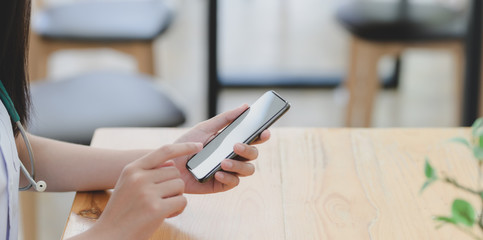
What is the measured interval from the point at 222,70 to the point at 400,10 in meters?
0.81

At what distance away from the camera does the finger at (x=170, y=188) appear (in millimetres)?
727

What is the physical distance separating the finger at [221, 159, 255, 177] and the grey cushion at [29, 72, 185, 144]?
78 centimetres

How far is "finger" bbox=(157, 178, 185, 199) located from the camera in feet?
2.38

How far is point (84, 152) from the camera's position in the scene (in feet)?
3.04

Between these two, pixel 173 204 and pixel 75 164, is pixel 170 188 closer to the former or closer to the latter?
pixel 173 204

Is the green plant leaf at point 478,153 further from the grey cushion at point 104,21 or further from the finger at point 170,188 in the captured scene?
the grey cushion at point 104,21

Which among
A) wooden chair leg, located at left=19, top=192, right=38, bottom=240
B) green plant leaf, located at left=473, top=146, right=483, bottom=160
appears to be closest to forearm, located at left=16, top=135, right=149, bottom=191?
green plant leaf, located at left=473, top=146, right=483, bottom=160

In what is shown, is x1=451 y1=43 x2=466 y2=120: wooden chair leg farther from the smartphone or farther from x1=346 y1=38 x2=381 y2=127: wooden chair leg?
the smartphone

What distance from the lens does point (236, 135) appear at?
0.84 metres

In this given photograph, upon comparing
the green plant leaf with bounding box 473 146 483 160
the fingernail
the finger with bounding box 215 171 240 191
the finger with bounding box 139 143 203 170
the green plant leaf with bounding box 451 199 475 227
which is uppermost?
the green plant leaf with bounding box 473 146 483 160

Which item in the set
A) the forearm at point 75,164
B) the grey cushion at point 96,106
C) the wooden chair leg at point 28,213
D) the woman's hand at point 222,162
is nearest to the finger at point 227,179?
the woman's hand at point 222,162

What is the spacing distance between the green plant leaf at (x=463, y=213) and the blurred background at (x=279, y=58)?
1.41m

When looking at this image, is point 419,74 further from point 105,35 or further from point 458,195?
point 458,195

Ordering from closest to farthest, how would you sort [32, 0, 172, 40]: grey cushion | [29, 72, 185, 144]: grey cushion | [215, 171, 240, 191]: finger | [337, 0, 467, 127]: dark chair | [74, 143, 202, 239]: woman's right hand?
1. [74, 143, 202, 239]: woman's right hand
2. [215, 171, 240, 191]: finger
3. [29, 72, 185, 144]: grey cushion
4. [32, 0, 172, 40]: grey cushion
5. [337, 0, 467, 127]: dark chair
